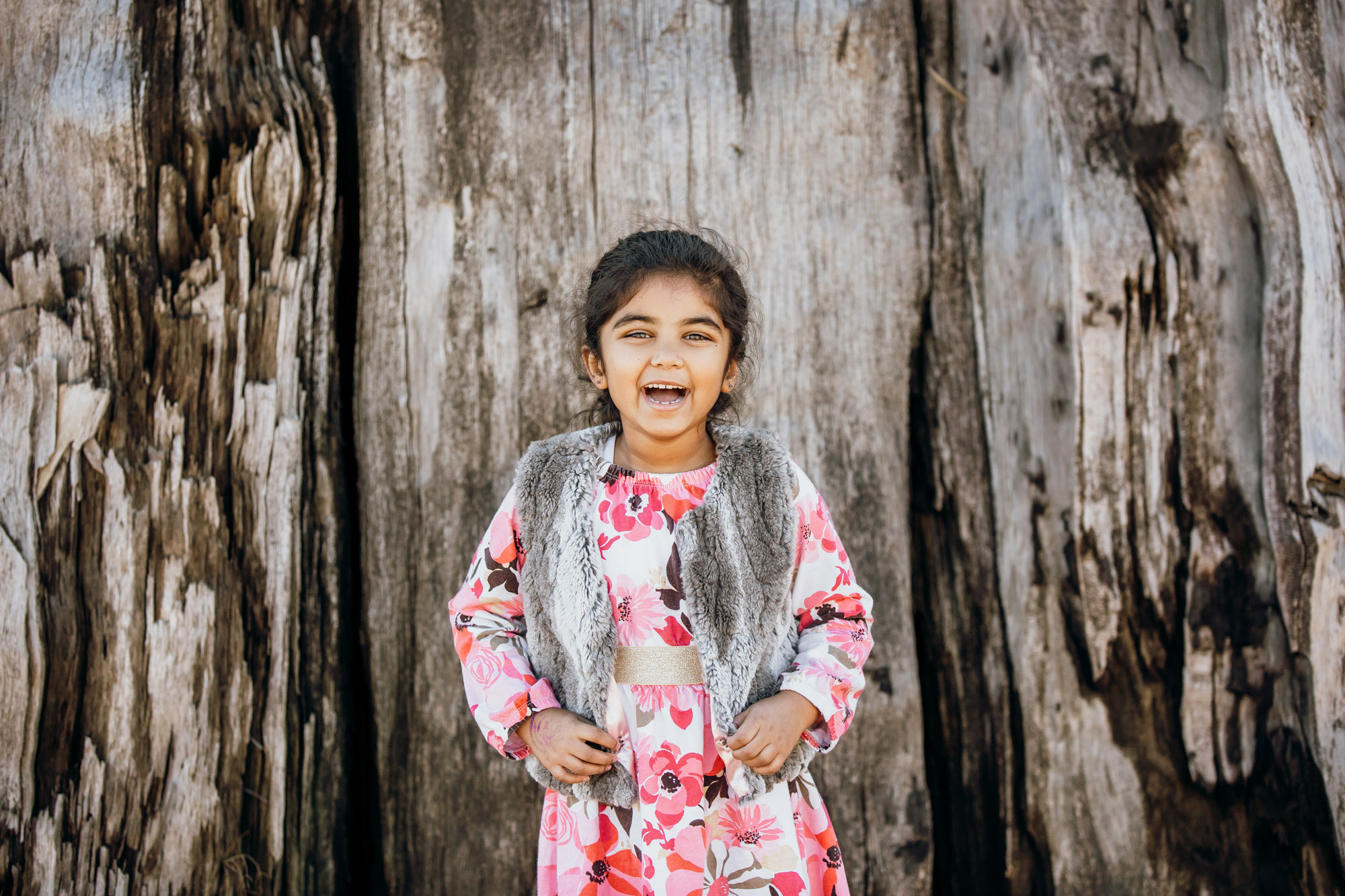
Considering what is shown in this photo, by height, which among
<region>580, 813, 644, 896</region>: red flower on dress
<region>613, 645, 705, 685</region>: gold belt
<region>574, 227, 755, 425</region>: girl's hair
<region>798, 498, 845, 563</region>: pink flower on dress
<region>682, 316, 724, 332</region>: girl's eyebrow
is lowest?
<region>580, 813, 644, 896</region>: red flower on dress

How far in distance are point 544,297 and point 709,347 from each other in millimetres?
647

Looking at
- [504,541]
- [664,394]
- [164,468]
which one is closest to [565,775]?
[504,541]

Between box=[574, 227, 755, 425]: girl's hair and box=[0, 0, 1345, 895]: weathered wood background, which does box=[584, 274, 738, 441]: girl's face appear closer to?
box=[574, 227, 755, 425]: girl's hair

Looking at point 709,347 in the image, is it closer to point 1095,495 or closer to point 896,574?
point 896,574

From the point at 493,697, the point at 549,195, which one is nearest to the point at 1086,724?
the point at 493,697

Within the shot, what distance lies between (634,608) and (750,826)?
1.24ft

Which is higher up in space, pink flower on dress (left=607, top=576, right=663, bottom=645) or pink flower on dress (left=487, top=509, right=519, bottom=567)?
pink flower on dress (left=487, top=509, right=519, bottom=567)

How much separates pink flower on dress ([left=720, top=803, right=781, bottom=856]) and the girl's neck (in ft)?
1.79

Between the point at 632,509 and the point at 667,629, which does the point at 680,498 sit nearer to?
the point at 632,509

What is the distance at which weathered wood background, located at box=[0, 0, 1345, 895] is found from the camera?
174cm

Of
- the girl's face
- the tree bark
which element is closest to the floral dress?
the girl's face

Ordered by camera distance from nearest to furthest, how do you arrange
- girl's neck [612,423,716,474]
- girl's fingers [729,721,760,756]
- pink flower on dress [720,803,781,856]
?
1. girl's fingers [729,721,760,756]
2. pink flower on dress [720,803,781,856]
3. girl's neck [612,423,716,474]

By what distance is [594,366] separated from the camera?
1.56 meters

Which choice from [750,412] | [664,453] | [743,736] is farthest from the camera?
[750,412]
